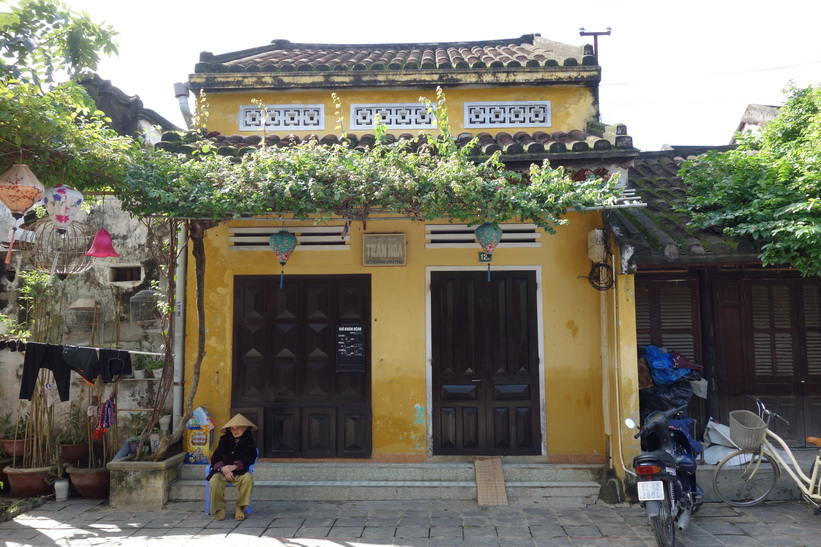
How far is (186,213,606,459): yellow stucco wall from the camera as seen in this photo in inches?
301

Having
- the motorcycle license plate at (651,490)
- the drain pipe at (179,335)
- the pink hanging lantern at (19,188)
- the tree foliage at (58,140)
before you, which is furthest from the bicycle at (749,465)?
the pink hanging lantern at (19,188)

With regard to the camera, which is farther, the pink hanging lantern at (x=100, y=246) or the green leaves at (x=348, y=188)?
the pink hanging lantern at (x=100, y=246)

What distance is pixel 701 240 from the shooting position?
6992 millimetres

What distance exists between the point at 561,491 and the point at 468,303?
2629 millimetres

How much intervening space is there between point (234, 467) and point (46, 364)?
2841 mm

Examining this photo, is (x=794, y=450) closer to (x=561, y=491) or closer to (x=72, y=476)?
(x=561, y=491)

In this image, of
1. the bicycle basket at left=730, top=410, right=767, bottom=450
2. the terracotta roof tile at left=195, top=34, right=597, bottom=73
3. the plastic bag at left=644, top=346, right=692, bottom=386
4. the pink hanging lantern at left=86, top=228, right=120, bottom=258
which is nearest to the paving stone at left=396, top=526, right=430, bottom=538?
the plastic bag at left=644, top=346, right=692, bottom=386

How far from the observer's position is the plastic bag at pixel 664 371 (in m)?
7.44

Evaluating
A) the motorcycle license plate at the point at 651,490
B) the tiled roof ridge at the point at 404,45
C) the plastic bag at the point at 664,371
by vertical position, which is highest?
the tiled roof ridge at the point at 404,45

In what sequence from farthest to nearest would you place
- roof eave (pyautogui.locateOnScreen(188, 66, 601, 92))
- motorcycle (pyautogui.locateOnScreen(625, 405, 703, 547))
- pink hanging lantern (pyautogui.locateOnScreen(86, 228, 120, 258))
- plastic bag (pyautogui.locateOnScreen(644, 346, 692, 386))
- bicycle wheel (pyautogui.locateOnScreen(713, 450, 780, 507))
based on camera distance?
1. roof eave (pyautogui.locateOnScreen(188, 66, 601, 92))
2. plastic bag (pyautogui.locateOnScreen(644, 346, 692, 386))
3. bicycle wheel (pyautogui.locateOnScreen(713, 450, 780, 507))
4. pink hanging lantern (pyautogui.locateOnScreen(86, 228, 120, 258))
5. motorcycle (pyautogui.locateOnScreen(625, 405, 703, 547))

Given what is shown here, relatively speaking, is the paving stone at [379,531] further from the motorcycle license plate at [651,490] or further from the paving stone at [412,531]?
the motorcycle license plate at [651,490]

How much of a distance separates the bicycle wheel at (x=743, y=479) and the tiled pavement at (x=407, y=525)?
0.51 ft

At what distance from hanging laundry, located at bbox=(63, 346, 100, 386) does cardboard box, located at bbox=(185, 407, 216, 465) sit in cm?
135

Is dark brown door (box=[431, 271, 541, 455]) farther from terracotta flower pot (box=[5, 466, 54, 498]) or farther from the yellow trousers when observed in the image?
terracotta flower pot (box=[5, 466, 54, 498])
